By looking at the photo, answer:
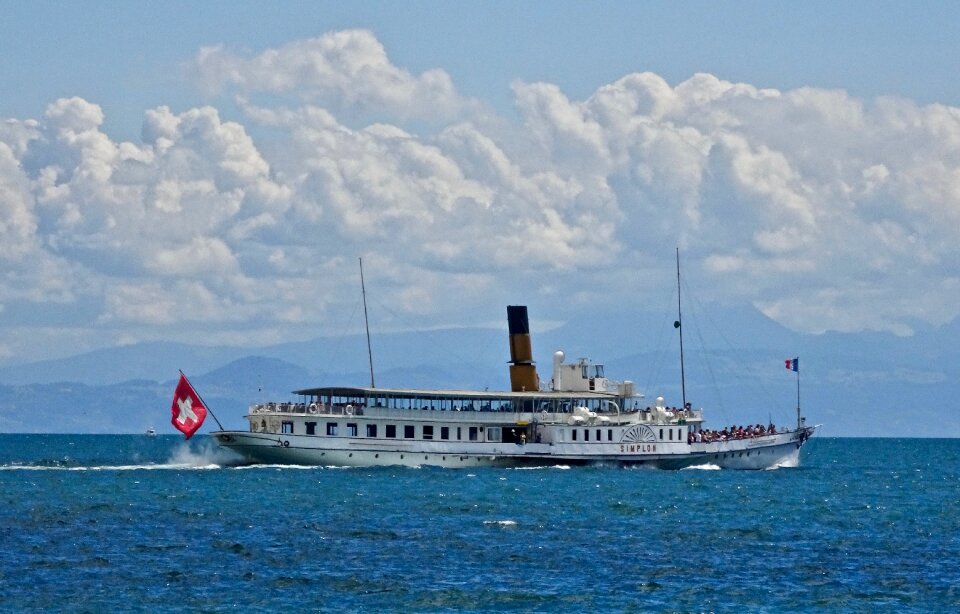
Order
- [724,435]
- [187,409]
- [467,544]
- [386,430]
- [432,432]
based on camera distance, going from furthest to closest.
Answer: [724,435]
[432,432]
[386,430]
[187,409]
[467,544]

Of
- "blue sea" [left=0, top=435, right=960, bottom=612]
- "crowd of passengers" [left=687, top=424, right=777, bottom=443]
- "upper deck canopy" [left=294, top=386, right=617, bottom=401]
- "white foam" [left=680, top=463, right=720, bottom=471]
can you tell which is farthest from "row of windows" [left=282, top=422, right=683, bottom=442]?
"white foam" [left=680, top=463, right=720, bottom=471]

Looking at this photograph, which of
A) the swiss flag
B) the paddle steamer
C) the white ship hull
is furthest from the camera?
the paddle steamer

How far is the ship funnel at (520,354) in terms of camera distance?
104 meters

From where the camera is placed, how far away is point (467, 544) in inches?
2330

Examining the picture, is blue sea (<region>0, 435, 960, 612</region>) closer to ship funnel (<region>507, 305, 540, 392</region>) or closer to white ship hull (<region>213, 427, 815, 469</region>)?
white ship hull (<region>213, 427, 815, 469</region>)

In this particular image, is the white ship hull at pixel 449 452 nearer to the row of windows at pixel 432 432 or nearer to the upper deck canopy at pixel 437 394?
the row of windows at pixel 432 432

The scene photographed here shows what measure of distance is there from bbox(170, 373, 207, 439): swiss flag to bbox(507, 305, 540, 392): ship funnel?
19.4 metres

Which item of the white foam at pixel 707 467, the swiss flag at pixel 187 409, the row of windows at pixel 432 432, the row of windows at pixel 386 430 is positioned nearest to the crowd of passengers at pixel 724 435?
the white foam at pixel 707 467

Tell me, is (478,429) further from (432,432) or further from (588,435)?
(588,435)

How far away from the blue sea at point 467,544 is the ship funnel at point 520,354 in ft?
36.3

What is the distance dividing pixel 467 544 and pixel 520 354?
46.5 meters

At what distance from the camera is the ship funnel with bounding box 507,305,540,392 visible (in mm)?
104188

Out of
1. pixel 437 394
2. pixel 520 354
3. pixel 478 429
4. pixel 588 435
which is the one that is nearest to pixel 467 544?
pixel 437 394

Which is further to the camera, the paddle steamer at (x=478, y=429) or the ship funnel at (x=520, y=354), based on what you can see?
the ship funnel at (x=520, y=354)
